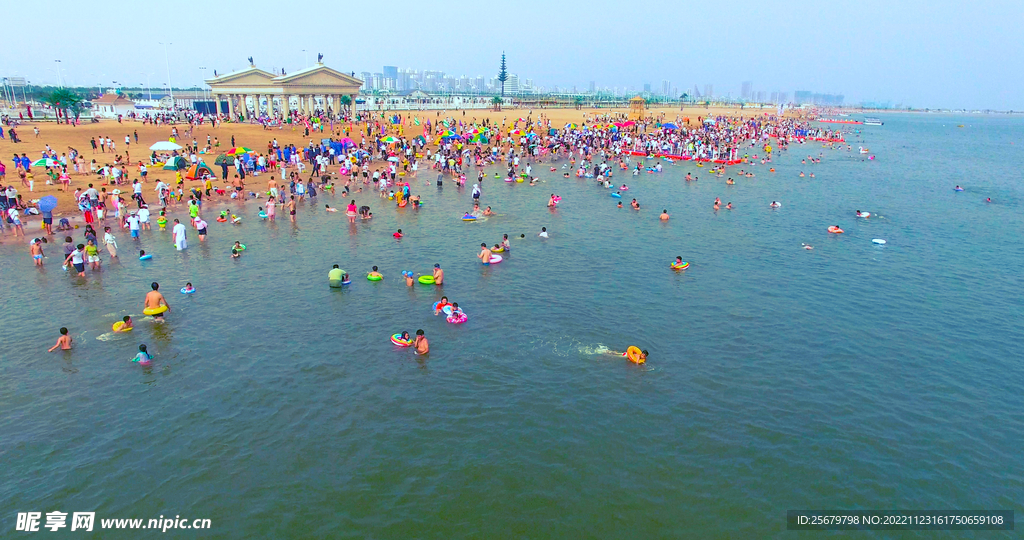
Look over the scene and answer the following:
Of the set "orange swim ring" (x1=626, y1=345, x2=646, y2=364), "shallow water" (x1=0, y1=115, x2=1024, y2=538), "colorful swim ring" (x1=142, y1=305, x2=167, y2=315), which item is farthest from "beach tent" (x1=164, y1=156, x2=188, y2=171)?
"orange swim ring" (x1=626, y1=345, x2=646, y2=364)

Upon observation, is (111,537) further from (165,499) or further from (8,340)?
(8,340)

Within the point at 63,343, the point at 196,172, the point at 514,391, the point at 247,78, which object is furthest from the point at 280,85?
the point at 514,391

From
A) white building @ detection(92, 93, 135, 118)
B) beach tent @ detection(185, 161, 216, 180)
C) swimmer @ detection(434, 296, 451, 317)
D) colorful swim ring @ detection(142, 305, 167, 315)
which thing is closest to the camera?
colorful swim ring @ detection(142, 305, 167, 315)

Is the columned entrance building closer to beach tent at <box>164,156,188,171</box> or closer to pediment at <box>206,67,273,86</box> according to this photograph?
pediment at <box>206,67,273,86</box>

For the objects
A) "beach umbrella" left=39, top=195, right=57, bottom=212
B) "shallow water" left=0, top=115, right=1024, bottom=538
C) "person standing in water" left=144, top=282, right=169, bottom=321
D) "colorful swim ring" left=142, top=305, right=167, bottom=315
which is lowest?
"shallow water" left=0, top=115, right=1024, bottom=538

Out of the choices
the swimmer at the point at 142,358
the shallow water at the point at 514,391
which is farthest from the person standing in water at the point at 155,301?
the swimmer at the point at 142,358

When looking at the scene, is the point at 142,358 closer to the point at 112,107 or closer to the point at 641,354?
the point at 641,354
